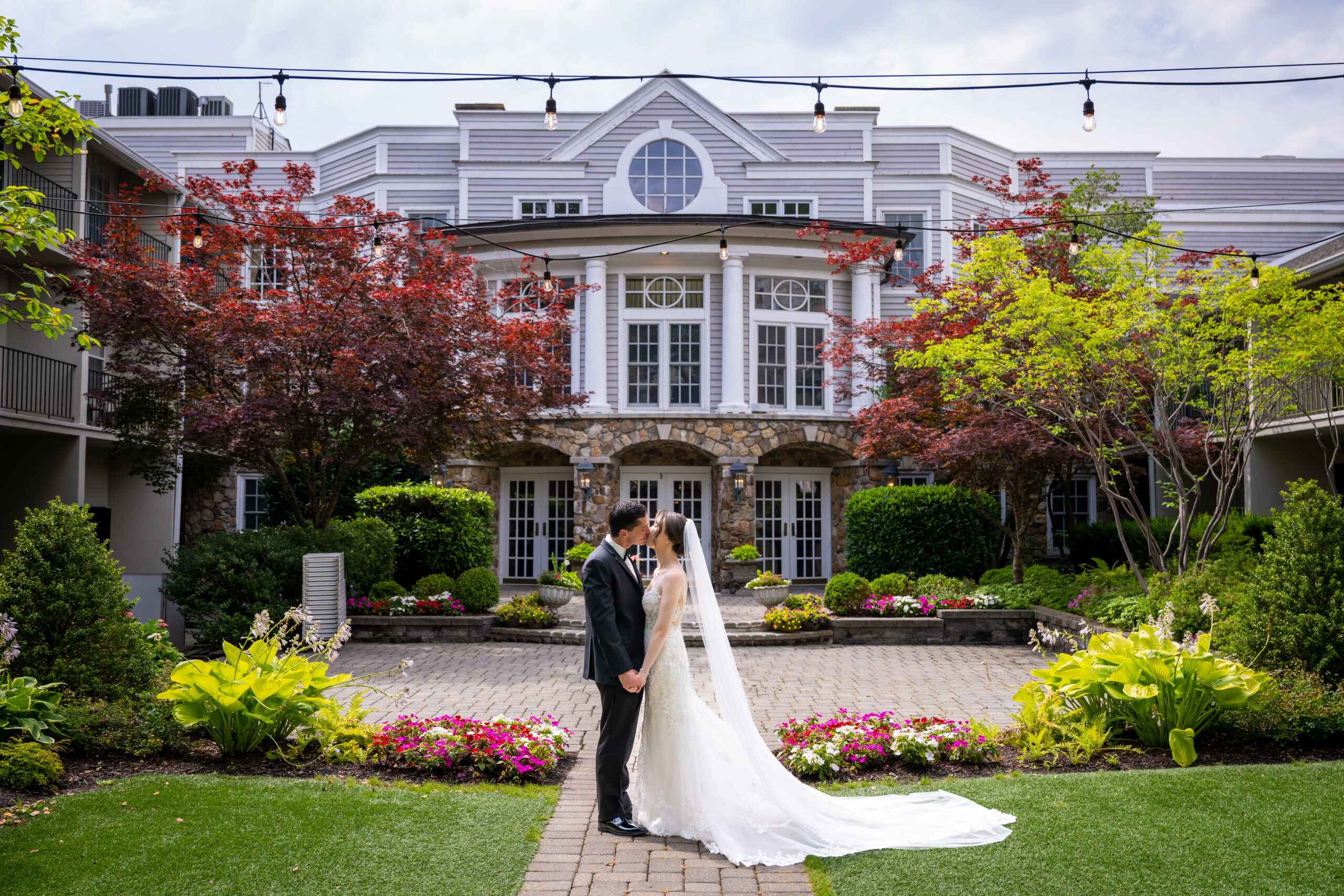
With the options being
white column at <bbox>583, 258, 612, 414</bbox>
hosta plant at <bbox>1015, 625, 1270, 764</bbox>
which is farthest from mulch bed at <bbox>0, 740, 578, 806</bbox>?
white column at <bbox>583, 258, 612, 414</bbox>

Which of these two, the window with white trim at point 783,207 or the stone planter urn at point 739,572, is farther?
the window with white trim at point 783,207

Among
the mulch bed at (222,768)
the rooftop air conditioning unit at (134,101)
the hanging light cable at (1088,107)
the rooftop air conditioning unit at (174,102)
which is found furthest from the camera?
the rooftop air conditioning unit at (174,102)

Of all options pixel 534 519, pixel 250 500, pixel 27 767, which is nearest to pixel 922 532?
pixel 534 519

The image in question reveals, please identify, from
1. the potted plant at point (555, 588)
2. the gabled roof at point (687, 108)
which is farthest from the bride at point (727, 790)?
the gabled roof at point (687, 108)

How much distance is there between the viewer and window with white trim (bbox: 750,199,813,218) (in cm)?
2016

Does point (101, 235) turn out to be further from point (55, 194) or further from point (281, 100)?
point (281, 100)

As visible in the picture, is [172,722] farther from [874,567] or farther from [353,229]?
[874,567]

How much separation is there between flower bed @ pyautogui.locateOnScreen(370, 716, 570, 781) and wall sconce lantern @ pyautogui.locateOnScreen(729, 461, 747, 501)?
12.0 meters

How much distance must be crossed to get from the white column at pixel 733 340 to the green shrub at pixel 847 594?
5.72 m

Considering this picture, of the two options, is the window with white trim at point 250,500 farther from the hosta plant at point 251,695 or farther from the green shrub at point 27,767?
the green shrub at point 27,767

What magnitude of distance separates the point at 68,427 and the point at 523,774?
1173cm

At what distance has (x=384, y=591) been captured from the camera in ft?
43.7

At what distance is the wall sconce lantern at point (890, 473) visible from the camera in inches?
774

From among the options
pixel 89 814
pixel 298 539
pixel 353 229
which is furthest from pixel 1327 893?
pixel 353 229
